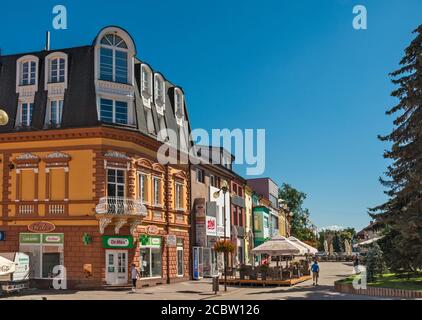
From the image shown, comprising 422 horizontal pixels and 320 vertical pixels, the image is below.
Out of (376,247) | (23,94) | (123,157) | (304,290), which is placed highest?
(23,94)

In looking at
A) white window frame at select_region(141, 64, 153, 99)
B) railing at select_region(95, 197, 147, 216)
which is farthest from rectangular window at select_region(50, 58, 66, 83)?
railing at select_region(95, 197, 147, 216)

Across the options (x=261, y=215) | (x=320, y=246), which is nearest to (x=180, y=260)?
(x=261, y=215)

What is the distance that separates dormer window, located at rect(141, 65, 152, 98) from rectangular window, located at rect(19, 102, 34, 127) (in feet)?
23.1

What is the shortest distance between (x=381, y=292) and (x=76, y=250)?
16337 mm

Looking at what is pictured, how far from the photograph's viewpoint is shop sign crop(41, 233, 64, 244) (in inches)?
1207

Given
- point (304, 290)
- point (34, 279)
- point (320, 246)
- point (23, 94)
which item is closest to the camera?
point (304, 290)

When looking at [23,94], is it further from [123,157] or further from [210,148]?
[210,148]

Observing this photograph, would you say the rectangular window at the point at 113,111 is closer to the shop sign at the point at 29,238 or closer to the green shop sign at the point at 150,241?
the green shop sign at the point at 150,241

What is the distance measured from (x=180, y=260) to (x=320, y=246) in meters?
96.1

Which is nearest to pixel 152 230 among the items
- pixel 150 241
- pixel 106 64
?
pixel 150 241

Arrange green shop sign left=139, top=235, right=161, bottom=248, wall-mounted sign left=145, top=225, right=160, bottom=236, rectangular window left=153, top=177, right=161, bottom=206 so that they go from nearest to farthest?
1. green shop sign left=139, top=235, right=161, bottom=248
2. wall-mounted sign left=145, top=225, right=160, bottom=236
3. rectangular window left=153, top=177, right=161, bottom=206

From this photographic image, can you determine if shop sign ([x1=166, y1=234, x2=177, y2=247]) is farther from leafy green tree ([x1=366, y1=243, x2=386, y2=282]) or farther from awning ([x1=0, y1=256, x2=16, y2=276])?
leafy green tree ([x1=366, y1=243, x2=386, y2=282])

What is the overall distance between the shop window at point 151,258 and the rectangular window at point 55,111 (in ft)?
29.8

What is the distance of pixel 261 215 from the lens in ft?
212
